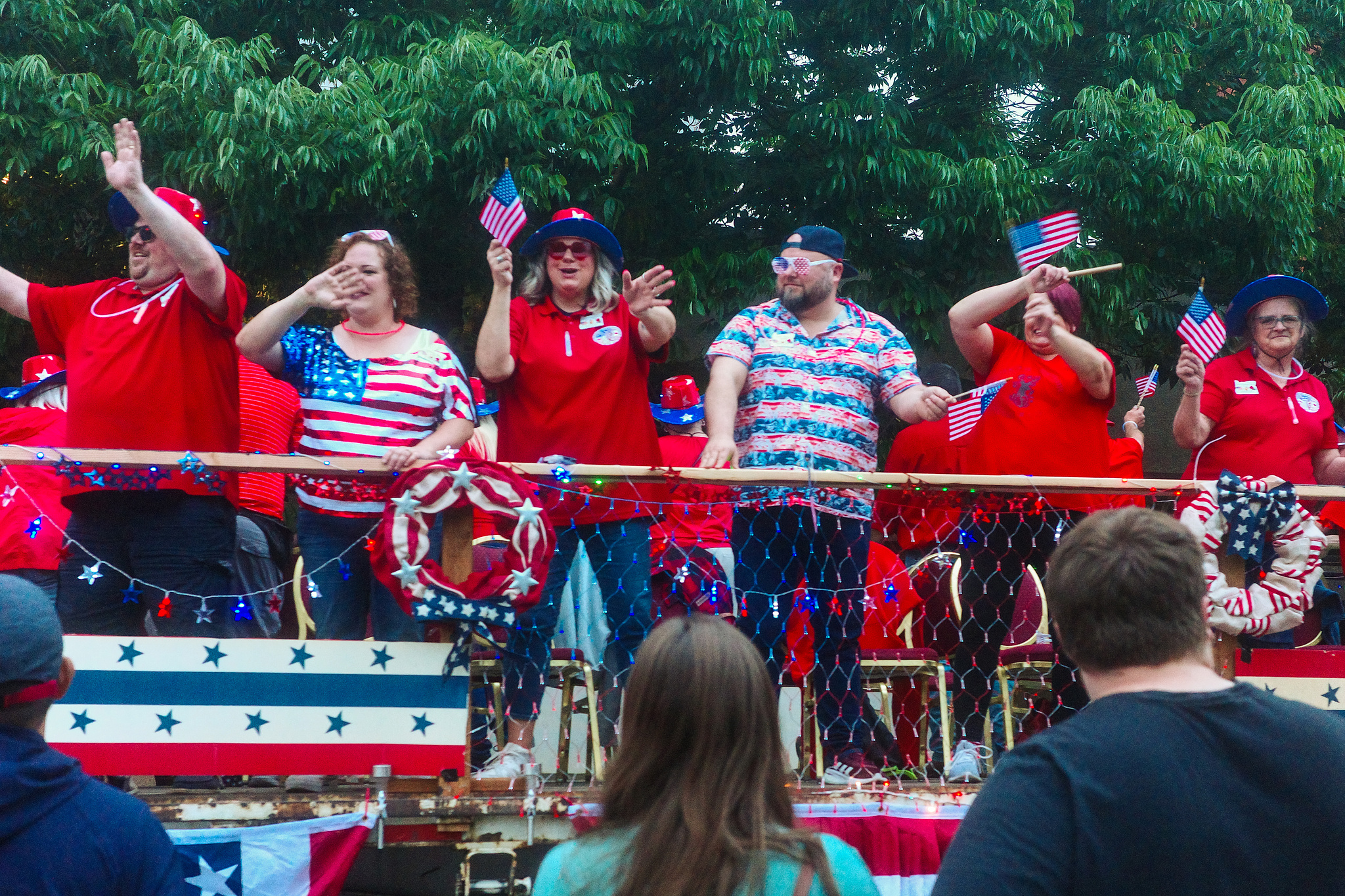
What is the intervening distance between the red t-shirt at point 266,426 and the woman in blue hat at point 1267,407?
3582 mm

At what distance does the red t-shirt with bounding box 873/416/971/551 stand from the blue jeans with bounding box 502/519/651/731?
2.74ft

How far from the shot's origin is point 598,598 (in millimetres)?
4234

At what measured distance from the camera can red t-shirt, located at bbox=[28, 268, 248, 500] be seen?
3.86 m

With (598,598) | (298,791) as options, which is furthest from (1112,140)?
(298,791)

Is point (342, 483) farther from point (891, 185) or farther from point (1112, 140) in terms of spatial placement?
point (1112, 140)

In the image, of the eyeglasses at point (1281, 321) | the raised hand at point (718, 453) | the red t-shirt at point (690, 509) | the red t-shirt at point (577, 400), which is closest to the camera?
the raised hand at point (718, 453)

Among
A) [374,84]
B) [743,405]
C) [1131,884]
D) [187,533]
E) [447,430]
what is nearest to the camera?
[1131,884]

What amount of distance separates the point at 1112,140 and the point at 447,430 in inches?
206

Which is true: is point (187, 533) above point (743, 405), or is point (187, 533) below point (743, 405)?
below

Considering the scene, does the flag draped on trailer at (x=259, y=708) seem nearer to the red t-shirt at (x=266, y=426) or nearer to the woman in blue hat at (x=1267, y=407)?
the red t-shirt at (x=266, y=426)

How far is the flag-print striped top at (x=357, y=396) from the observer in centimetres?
400

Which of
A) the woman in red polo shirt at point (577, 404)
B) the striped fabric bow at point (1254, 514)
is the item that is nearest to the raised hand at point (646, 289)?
the woman in red polo shirt at point (577, 404)

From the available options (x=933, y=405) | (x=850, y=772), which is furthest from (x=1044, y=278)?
(x=850, y=772)

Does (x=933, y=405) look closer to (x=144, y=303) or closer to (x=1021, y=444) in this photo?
(x=1021, y=444)
